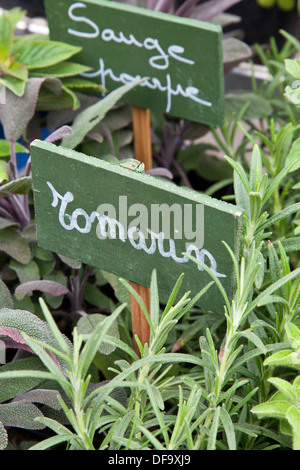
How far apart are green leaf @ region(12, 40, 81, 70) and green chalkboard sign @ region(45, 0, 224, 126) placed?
4 centimetres

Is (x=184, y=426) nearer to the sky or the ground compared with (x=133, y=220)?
nearer to the ground

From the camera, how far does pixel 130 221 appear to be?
75 cm

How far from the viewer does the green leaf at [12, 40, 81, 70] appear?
44.1 inches

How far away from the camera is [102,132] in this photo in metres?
1.19

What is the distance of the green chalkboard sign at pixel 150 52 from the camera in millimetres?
1029

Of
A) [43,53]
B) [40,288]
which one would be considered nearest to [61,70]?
[43,53]

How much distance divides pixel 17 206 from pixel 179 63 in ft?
1.24

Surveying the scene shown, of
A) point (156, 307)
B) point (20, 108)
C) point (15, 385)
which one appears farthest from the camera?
point (20, 108)

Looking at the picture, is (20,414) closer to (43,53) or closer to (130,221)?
(130,221)

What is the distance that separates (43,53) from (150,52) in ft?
0.69

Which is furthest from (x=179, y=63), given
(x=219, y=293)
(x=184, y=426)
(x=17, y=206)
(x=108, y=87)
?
(x=184, y=426)
